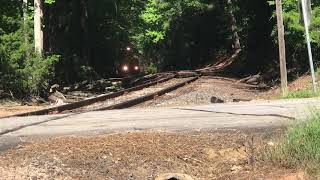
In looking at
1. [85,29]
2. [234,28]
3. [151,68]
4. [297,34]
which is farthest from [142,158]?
[151,68]

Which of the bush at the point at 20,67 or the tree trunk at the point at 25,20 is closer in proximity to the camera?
the bush at the point at 20,67

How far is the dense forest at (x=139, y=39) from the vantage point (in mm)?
24531

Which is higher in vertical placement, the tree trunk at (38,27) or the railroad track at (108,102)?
the tree trunk at (38,27)

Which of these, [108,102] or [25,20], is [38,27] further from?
[108,102]

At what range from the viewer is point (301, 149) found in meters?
7.82

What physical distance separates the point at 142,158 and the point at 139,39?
7553 cm

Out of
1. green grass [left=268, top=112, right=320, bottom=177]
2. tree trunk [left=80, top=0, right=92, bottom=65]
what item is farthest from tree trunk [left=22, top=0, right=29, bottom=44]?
green grass [left=268, top=112, right=320, bottom=177]

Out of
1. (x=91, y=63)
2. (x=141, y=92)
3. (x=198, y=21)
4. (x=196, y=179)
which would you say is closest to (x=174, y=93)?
(x=141, y=92)

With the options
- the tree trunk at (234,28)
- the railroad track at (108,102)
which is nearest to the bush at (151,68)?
the tree trunk at (234,28)

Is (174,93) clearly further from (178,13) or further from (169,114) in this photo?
(178,13)

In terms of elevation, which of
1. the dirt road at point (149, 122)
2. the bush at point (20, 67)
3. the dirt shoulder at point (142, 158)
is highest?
the bush at point (20, 67)

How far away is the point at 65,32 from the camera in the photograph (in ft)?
140

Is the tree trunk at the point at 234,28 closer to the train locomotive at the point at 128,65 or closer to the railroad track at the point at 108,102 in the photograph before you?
the train locomotive at the point at 128,65

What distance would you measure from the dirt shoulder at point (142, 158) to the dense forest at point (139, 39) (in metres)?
15.2
